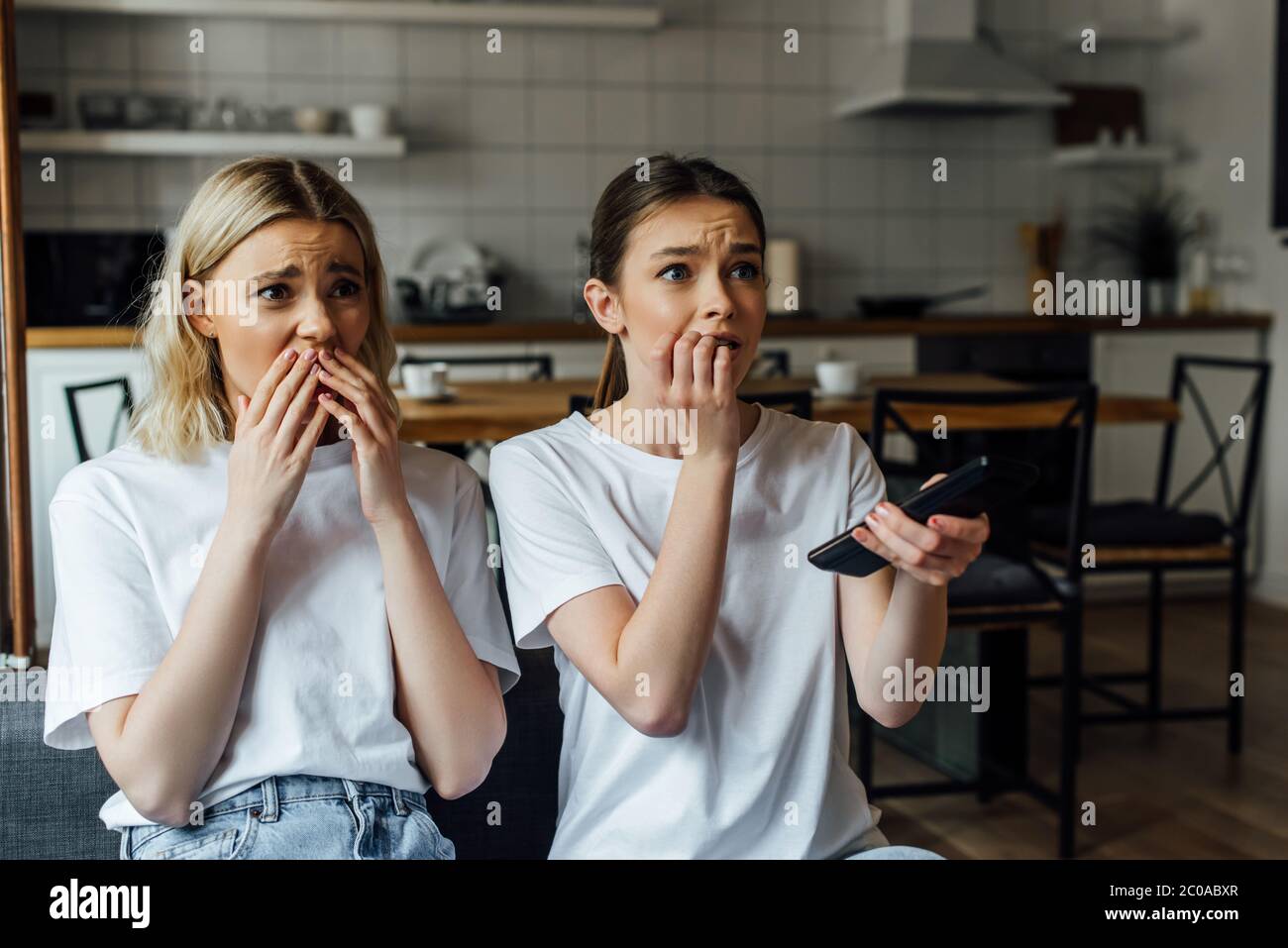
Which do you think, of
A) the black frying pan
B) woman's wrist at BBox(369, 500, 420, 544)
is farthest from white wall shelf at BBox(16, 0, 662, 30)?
woman's wrist at BBox(369, 500, 420, 544)

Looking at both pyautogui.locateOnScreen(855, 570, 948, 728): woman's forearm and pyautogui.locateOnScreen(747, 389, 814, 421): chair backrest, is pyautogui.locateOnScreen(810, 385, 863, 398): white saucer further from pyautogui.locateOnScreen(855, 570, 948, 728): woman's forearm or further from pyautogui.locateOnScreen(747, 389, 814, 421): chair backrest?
pyautogui.locateOnScreen(855, 570, 948, 728): woman's forearm

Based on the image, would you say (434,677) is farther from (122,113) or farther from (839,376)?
(122,113)

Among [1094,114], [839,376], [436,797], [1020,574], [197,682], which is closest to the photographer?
[197,682]

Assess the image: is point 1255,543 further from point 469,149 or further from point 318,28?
point 318,28

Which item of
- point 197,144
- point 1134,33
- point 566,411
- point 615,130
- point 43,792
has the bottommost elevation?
point 43,792

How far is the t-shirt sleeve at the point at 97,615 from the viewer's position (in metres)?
0.96

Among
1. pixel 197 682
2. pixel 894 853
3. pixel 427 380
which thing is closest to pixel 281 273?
pixel 197 682

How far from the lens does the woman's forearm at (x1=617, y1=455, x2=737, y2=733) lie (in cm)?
94

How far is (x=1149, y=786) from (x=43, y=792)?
214 cm

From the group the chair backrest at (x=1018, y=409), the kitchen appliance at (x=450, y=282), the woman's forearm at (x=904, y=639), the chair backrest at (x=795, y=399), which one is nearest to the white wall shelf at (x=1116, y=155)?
the kitchen appliance at (x=450, y=282)

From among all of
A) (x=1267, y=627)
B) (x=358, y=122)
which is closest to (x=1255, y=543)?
(x=1267, y=627)

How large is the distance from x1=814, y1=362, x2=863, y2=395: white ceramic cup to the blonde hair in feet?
5.06

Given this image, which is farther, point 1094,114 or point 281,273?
point 1094,114

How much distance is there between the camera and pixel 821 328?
3.85 metres
